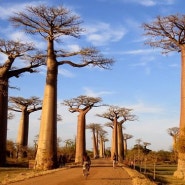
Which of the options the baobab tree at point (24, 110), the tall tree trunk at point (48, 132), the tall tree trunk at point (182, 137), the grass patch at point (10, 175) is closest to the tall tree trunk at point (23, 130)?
the baobab tree at point (24, 110)

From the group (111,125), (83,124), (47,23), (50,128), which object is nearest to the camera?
(50,128)

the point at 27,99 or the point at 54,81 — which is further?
the point at 27,99

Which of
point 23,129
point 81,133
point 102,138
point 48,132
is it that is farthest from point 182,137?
point 102,138

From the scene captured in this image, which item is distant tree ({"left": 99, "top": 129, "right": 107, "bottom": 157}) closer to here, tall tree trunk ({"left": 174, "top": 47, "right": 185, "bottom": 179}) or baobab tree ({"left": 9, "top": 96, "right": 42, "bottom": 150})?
baobab tree ({"left": 9, "top": 96, "right": 42, "bottom": 150})

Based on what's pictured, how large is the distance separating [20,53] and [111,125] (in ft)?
Answer: 100.0

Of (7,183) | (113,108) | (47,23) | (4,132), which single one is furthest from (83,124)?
(7,183)

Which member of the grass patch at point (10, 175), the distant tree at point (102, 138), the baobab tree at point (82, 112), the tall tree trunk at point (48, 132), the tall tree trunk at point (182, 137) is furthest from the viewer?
the distant tree at point (102, 138)

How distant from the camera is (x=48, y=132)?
2014 centimetres

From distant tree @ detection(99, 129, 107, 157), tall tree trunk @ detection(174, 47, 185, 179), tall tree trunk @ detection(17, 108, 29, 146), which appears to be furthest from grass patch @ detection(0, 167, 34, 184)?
distant tree @ detection(99, 129, 107, 157)

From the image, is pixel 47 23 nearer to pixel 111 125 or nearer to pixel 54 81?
pixel 54 81

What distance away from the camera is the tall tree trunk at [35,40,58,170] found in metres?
19.9

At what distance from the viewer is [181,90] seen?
21719 millimetres

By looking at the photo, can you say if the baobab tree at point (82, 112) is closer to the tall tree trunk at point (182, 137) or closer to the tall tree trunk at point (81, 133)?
the tall tree trunk at point (81, 133)

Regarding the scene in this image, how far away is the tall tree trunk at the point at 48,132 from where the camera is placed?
19906 millimetres
